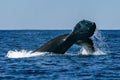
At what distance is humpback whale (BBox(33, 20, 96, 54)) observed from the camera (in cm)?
3272

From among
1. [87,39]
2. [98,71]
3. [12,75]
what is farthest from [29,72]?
[87,39]

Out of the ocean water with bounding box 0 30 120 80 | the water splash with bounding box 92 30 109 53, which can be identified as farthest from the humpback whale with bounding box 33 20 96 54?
the ocean water with bounding box 0 30 120 80

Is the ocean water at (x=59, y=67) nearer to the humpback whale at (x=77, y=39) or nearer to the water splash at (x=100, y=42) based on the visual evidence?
the water splash at (x=100, y=42)

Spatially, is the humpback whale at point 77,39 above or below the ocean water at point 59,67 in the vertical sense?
above

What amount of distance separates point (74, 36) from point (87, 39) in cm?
84

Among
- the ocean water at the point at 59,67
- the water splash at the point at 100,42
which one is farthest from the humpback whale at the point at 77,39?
the ocean water at the point at 59,67

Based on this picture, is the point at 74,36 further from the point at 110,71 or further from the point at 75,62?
the point at 110,71

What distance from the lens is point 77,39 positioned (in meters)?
33.4

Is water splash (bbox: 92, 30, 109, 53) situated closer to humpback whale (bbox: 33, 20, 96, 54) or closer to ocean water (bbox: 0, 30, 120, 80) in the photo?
ocean water (bbox: 0, 30, 120, 80)

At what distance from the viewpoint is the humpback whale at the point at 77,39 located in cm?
3272

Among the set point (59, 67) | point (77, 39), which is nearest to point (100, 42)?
point (77, 39)

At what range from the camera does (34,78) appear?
1025 inches

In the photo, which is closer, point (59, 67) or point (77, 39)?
point (59, 67)

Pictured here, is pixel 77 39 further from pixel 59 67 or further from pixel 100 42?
pixel 100 42
